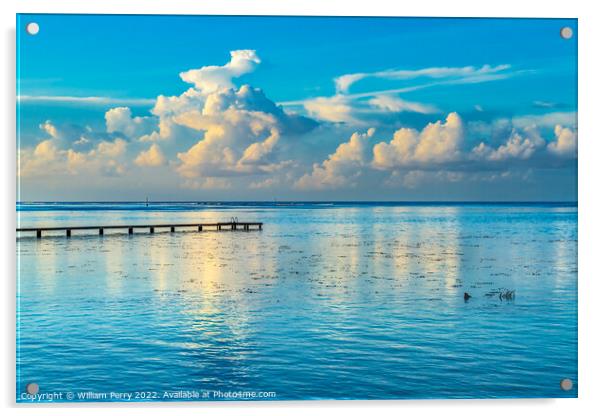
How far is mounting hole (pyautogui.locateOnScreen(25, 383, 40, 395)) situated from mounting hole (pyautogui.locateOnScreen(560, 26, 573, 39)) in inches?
310

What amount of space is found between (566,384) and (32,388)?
6.56 meters

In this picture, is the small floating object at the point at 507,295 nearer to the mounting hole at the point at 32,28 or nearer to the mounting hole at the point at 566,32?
the mounting hole at the point at 566,32

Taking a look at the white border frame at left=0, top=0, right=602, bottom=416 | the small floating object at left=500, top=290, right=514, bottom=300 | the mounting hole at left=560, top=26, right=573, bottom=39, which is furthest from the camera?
the small floating object at left=500, top=290, right=514, bottom=300

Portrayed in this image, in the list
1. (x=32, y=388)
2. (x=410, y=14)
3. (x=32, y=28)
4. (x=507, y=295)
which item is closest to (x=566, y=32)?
(x=410, y=14)

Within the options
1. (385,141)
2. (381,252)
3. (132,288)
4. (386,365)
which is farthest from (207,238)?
(386,365)

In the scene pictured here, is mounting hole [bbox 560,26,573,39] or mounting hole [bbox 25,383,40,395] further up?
mounting hole [bbox 560,26,573,39]

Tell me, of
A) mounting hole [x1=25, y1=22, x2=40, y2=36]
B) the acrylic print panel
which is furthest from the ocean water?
mounting hole [x1=25, y1=22, x2=40, y2=36]

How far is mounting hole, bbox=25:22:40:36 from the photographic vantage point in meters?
7.94

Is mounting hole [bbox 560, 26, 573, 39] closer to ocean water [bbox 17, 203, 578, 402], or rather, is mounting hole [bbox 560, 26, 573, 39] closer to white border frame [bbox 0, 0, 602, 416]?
white border frame [bbox 0, 0, 602, 416]

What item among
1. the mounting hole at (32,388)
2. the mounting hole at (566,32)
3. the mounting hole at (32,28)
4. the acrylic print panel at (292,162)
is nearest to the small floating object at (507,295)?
the acrylic print panel at (292,162)

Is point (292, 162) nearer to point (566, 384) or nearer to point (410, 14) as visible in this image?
point (410, 14)

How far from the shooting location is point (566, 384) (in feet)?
26.6

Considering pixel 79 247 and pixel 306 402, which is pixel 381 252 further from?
pixel 306 402

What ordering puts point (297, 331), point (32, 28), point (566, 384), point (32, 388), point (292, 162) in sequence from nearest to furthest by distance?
point (32, 388) < point (32, 28) < point (566, 384) < point (297, 331) < point (292, 162)
